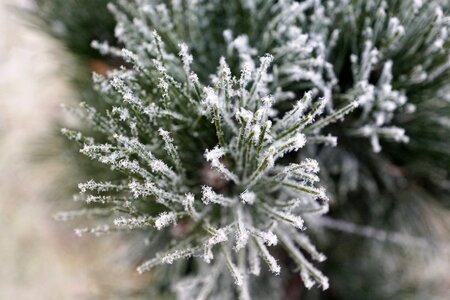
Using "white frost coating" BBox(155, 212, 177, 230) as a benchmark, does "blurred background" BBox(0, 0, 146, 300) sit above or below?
above

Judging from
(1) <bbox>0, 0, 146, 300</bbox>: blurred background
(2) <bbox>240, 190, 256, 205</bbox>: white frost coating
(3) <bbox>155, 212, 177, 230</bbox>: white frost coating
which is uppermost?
(1) <bbox>0, 0, 146, 300</bbox>: blurred background

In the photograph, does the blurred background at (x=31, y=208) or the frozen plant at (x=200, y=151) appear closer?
the frozen plant at (x=200, y=151)

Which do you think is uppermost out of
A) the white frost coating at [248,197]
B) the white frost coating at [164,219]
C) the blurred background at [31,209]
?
the blurred background at [31,209]

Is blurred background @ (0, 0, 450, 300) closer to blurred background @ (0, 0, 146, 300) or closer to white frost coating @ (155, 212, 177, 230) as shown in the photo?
blurred background @ (0, 0, 146, 300)

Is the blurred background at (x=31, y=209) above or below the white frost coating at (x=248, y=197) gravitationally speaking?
above

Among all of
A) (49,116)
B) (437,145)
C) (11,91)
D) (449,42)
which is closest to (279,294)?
(437,145)

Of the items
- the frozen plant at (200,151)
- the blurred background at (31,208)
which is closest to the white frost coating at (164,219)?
the frozen plant at (200,151)

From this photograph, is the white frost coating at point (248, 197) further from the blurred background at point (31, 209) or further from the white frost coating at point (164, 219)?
the blurred background at point (31, 209)

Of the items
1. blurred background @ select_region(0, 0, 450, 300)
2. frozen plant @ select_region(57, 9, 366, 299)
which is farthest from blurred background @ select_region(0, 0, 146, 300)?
frozen plant @ select_region(57, 9, 366, 299)

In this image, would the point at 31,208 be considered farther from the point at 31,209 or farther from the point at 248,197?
the point at 248,197

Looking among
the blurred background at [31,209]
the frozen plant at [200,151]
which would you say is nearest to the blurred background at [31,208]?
the blurred background at [31,209]

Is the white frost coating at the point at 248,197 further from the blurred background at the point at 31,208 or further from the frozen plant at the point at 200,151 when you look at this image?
the blurred background at the point at 31,208
